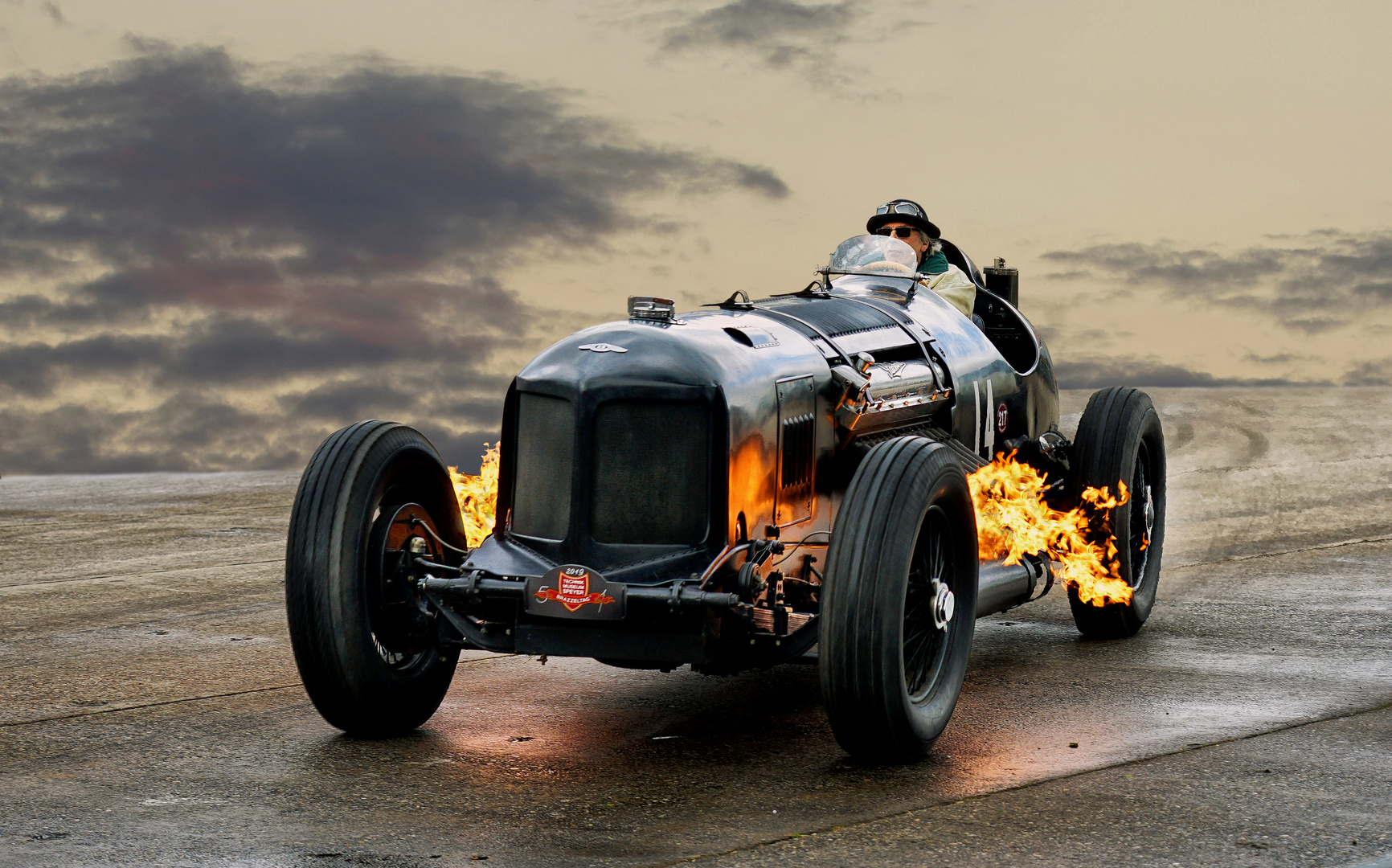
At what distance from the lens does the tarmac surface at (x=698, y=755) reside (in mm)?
5070

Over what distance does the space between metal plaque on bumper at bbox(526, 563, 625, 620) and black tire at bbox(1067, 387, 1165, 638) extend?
3.74 metres

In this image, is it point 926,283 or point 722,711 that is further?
point 926,283

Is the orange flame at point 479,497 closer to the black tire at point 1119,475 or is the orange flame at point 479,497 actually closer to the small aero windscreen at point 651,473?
the small aero windscreen at point 651,473

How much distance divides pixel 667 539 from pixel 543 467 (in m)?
0.62

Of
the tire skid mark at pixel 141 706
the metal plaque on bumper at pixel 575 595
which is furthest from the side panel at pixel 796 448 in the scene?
the tire skid mark at pixel 141 706

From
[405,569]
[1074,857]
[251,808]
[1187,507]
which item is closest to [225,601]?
A: [405,569]

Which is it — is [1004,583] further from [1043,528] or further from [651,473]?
[651,473]

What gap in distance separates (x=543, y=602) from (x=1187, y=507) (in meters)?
10.4

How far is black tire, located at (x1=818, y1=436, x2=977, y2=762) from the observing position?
5.62 meters

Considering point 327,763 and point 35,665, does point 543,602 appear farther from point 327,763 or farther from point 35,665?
point 35,665

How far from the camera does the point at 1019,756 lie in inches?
242

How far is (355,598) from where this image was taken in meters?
6.26

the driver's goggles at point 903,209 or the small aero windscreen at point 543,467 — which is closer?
the small aero windscreen at point 543,467

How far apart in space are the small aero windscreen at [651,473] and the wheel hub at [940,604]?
963mm
